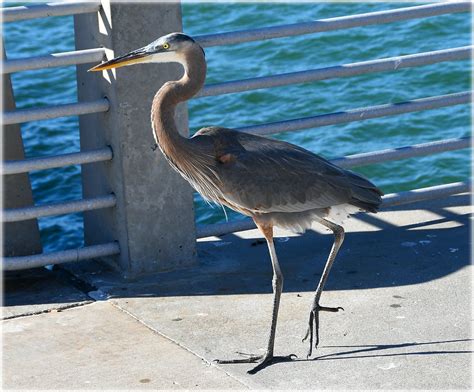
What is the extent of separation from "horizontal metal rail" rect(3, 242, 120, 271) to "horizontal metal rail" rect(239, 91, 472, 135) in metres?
1.14

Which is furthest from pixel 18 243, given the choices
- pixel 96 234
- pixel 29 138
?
pixel 29 138

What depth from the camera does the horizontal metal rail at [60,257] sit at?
6570 millimetres

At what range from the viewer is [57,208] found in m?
6.61

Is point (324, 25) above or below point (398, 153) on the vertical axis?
above

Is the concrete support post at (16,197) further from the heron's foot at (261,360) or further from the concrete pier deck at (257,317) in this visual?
the heron's foot at (261,360)

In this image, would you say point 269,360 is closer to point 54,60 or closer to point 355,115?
point 54,60

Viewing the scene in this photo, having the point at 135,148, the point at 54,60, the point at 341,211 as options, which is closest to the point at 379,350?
the point at 341,211

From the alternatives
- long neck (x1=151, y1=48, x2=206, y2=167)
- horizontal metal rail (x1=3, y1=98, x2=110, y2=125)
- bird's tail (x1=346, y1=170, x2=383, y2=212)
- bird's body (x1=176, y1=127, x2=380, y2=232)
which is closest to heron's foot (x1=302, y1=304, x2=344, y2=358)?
bird's body (x1=176, y1=127, x2=380, y2=232)

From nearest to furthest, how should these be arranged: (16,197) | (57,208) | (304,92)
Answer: (57,208)
(16,197)
(304,92)

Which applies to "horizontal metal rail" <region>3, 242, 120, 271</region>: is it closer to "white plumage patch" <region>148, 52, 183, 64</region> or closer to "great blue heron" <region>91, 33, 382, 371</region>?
"great blue heron" <region>91, 33, 382, 371</region>

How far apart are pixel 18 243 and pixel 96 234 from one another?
52 centimetres

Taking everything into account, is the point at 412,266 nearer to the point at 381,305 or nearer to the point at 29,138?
the point at 381,305

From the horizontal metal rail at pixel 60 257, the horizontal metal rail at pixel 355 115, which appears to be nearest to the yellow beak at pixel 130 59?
the horizontal metal rail at pixel 355 115

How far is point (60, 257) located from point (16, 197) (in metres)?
0.63
